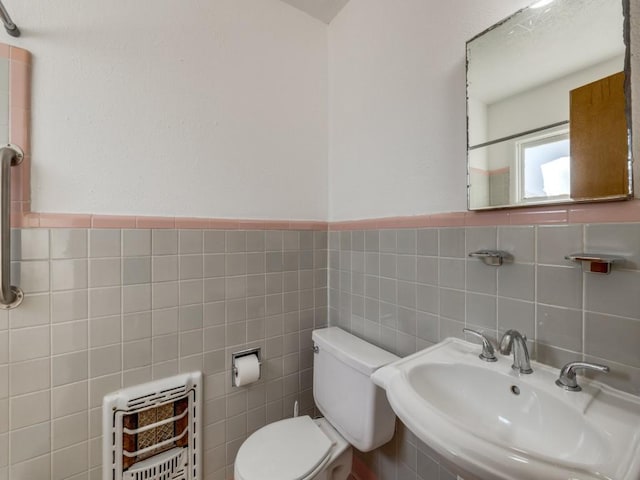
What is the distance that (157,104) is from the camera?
3.80ft

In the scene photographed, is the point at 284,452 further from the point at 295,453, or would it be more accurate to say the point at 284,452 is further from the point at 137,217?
the point at 137,217

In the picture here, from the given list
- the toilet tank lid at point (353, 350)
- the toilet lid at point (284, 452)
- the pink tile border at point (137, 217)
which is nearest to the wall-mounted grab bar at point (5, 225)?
the pink tile border at point (137, 217)

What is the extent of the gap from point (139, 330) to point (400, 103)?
1472 millimetres

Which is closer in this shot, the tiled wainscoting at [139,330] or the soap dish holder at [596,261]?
the soap dish holder at [596,261]

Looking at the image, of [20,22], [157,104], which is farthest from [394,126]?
[20,22]

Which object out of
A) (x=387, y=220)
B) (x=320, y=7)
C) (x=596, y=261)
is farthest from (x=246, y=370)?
(x=320, y=7)

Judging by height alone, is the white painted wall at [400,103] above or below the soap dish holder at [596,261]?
above

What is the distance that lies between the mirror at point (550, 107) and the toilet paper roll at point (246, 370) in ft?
3.85

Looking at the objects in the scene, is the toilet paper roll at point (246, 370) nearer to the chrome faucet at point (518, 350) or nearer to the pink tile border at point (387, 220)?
the pink tile border at point (387, 220)

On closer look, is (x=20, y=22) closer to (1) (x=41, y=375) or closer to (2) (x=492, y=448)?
(1) (x=41, y=375)

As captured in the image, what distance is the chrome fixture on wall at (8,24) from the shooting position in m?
0.82

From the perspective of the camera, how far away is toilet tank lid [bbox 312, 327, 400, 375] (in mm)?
1087

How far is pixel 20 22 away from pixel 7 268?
0.84 metres

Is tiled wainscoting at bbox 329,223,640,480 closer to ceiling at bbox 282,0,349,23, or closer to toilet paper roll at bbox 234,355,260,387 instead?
toilet paper roll at bbox 234,355,260,387
